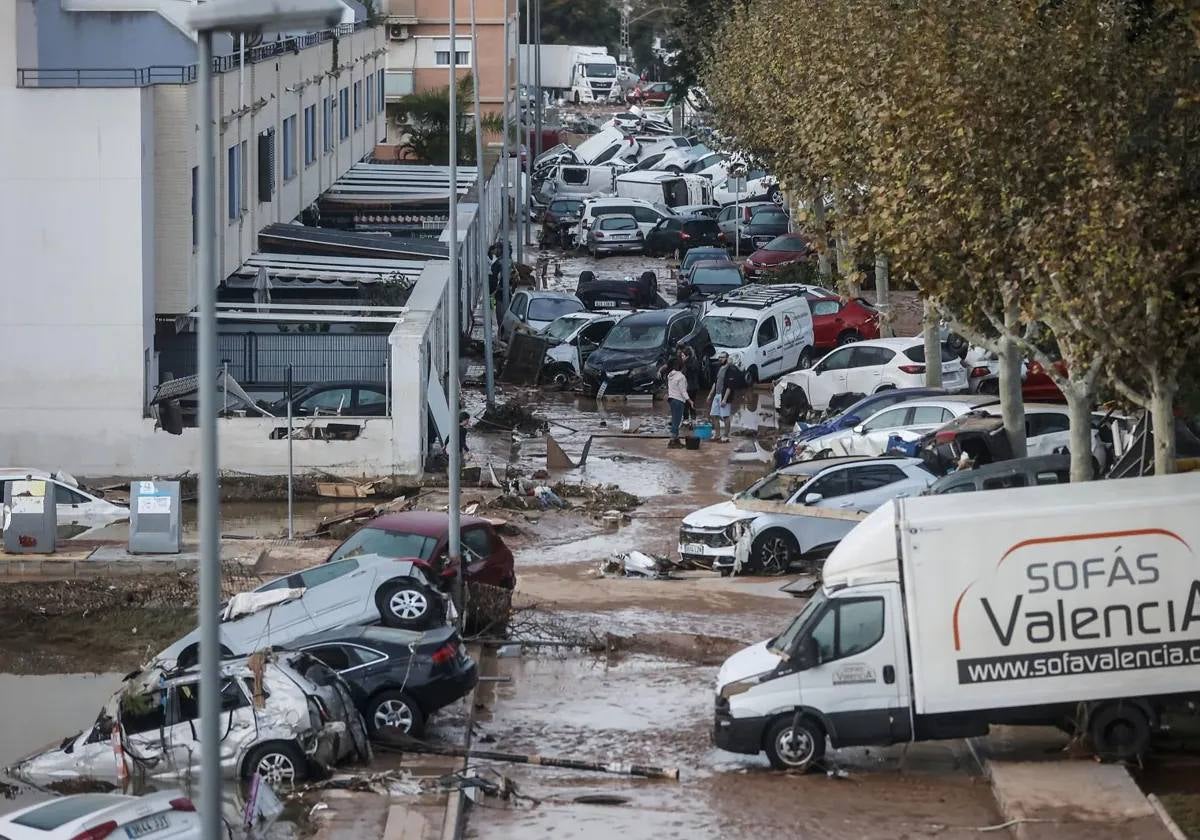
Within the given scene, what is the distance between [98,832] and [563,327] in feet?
91.7

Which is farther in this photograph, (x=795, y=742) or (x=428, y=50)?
(x=428, y=50)

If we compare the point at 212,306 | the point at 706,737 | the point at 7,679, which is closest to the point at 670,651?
the point at 706,737

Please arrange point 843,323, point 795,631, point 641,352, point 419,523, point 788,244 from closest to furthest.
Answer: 1. point 795,631
2. point 419,523
3. point 641,352
4. point 843,323
5. point 788,244

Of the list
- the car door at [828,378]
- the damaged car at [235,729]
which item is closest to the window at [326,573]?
the damaged car at [235,729]

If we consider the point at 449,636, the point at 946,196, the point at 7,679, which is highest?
the point at 946,196

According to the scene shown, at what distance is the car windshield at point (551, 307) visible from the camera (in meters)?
40.4

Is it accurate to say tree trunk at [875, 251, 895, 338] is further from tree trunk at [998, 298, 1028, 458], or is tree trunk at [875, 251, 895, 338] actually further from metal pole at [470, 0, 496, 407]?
tree trunk at [998, 298, 1028, 458]

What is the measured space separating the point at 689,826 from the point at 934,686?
7.15 feet

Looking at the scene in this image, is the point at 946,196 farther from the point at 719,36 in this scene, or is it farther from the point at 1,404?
the point at 719,36

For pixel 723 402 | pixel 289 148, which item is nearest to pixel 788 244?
pixel 289 148

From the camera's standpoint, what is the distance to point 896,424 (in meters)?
26.2

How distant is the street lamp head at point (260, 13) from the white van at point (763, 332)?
2799cm

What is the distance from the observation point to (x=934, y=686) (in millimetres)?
13766

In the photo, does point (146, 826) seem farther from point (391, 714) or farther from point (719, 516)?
point (719, 516)
